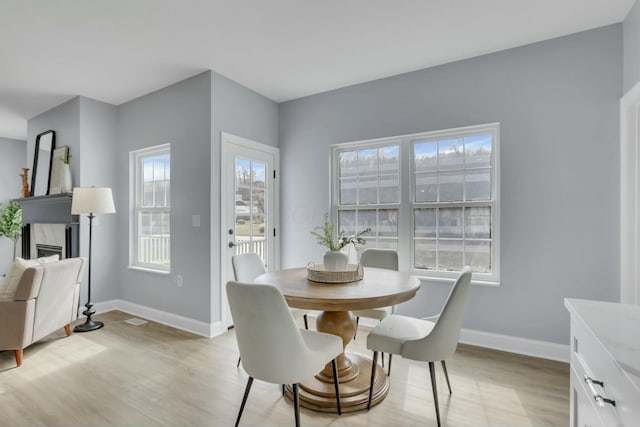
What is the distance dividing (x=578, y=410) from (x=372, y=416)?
3.54 ft

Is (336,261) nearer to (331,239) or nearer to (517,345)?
(331,239)

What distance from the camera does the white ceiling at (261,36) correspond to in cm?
232

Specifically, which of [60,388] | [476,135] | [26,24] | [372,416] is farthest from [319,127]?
[60,388]

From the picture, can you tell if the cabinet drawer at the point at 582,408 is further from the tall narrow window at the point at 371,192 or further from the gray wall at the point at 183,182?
the gray wall at the point at 183,182

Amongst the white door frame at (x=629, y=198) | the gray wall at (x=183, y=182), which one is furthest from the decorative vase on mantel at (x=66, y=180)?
the white door frame at (x=629, y=198)

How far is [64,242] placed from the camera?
161 inches

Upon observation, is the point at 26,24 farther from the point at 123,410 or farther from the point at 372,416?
the point at 372,416

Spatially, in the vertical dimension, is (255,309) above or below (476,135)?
below

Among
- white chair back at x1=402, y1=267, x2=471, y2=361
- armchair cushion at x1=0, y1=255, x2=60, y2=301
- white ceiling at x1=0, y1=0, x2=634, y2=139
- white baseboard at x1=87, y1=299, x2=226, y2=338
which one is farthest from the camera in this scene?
white baseboard at x1=87, y1=299, x2=226, y2=338

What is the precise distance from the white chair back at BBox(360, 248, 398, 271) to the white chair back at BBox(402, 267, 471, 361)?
1.14m

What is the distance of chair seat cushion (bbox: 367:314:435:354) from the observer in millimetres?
1887

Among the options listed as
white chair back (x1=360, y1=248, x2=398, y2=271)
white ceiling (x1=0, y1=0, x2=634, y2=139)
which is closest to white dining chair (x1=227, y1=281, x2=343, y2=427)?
white chair back (x1=360, y1=248, x2=398, y2=271)

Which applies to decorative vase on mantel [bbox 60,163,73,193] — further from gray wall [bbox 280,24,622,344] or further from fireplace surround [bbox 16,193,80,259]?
gray wall [bbox 280,24,622,344]

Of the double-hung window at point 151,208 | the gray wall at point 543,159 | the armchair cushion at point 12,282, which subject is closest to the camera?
the gray wall at point 543,159
